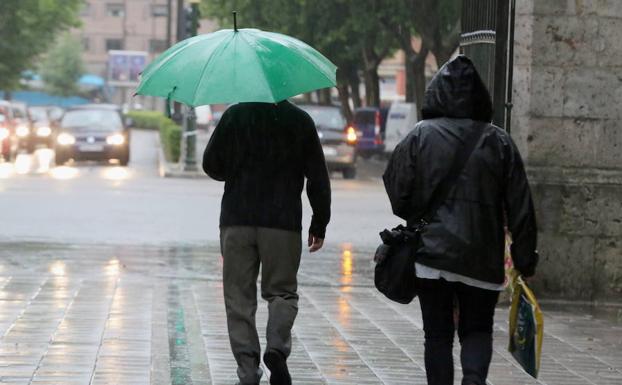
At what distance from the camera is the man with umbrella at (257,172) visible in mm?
7230

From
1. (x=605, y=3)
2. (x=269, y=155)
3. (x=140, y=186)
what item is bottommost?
(x=140, y=186)

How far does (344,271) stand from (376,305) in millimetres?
2704

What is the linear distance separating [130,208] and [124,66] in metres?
78.6

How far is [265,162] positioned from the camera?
7254 mm

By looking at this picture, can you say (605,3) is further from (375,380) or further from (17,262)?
(17,262)

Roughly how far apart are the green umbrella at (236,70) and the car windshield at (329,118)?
26221mm

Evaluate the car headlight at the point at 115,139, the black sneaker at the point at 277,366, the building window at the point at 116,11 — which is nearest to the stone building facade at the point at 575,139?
the black sneaker at the point at 277,366

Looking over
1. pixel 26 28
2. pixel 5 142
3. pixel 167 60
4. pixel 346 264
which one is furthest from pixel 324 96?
pixel 167 60

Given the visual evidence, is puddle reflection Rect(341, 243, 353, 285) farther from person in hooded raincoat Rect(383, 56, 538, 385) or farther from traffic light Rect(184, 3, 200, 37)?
traffic light Rect(184, 3, 200, 37)

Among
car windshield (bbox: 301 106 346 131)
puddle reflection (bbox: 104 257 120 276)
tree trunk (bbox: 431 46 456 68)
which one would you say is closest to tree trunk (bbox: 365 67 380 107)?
tree trunk (bbox: 431 46 456 68)

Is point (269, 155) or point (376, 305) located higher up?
point (269, 155)

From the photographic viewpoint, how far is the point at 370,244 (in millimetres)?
Result: 17359

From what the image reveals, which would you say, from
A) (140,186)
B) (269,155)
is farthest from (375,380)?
(140,186)

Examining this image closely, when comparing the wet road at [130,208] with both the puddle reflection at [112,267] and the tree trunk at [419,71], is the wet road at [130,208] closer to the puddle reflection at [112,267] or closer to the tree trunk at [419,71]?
the puddle reflection at [112,267]
